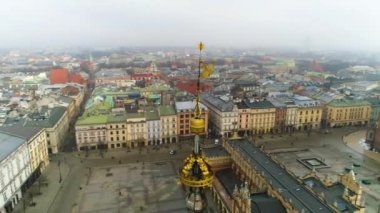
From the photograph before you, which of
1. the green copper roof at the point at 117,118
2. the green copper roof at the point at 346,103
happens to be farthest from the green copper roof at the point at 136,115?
the green copper roof at the point at 346,103

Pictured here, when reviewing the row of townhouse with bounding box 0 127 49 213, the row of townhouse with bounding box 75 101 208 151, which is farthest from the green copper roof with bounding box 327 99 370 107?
the row of townhouse with bounding box 0 127 49 213

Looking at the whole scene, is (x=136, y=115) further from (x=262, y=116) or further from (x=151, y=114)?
(x=262, y=116)

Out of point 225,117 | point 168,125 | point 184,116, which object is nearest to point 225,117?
point 225,117

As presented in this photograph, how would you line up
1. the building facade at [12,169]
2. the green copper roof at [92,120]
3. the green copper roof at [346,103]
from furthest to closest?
the green copper roof at [346,103] < the green copper roof at [92,120] < the building facade at [12,169]

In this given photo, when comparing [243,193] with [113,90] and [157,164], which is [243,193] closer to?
[157,164]

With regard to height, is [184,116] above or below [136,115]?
below

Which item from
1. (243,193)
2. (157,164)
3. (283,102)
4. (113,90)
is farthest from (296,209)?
(113,90)

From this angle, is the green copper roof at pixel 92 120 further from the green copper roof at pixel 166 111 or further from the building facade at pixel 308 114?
the building facade at pixel 308 114
